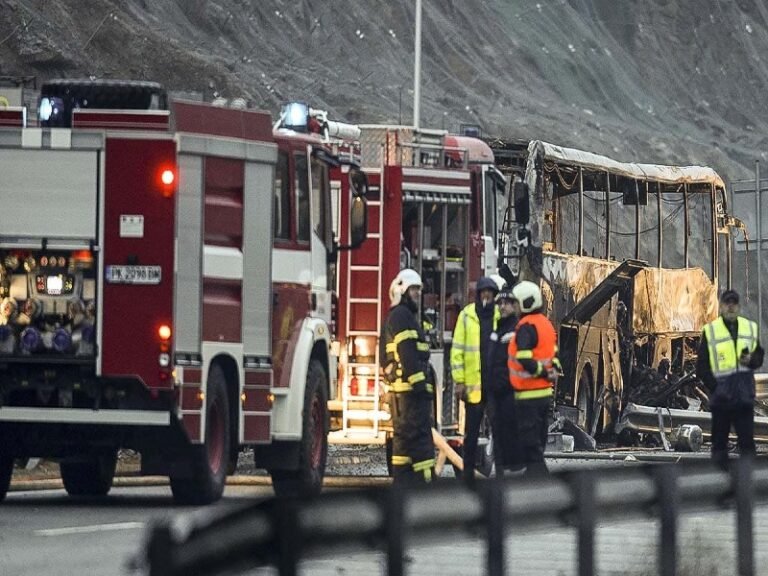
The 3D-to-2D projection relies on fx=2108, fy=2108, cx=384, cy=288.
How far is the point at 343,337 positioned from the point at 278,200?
3516 mm

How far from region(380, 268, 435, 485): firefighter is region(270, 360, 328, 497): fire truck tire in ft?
2.64

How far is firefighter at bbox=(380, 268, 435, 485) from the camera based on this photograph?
16.0 meters

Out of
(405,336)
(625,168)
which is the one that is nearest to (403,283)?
(405,336)

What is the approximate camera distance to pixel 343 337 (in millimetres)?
19641

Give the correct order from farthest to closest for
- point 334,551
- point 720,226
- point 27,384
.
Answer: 1. point 720,226
2. point 27,384
3. point 334,551

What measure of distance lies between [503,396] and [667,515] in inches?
352

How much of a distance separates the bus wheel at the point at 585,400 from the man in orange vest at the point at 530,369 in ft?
49.2

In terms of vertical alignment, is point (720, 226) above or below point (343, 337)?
above

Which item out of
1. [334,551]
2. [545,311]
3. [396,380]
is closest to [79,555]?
[396,380]

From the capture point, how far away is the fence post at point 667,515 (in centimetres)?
684

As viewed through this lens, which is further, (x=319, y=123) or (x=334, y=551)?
(x=319, y=123)

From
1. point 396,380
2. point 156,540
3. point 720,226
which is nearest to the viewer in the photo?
point 156,540

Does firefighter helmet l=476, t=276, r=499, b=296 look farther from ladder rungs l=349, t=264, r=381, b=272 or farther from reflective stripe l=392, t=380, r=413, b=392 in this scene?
ladder rungs l=349, t=264, r=381, b=272

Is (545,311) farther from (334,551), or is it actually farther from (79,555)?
(334,551)
